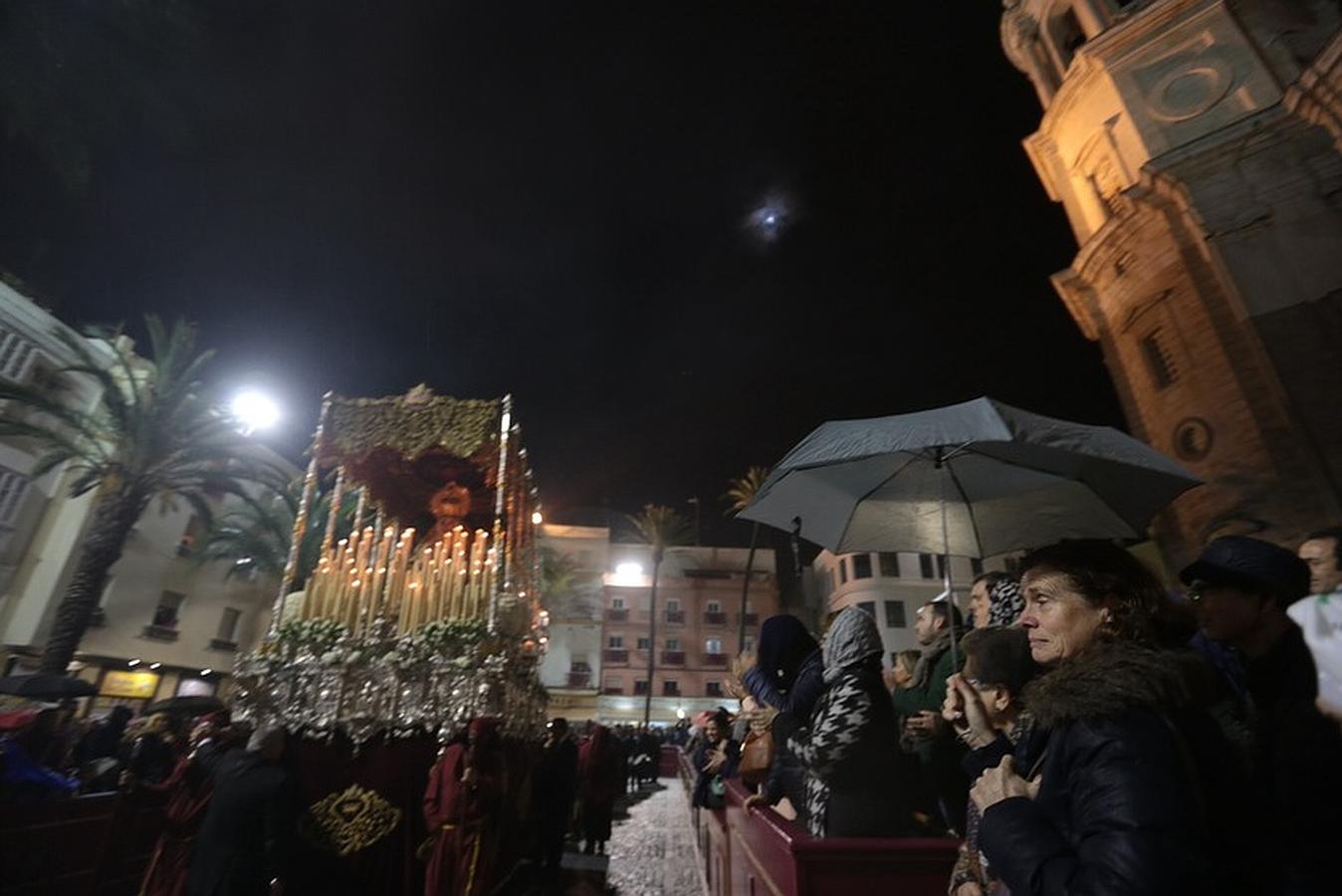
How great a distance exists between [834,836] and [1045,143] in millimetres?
29038

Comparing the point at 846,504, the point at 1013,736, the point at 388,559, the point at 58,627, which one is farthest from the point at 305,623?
the point at 58,627

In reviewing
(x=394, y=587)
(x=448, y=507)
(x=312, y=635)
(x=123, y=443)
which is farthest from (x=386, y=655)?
(x=123, y=443)

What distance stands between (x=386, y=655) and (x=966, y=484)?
6.10 meters

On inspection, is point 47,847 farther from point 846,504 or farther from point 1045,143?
point 1045,143

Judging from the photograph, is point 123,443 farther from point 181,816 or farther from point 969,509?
point 969,509

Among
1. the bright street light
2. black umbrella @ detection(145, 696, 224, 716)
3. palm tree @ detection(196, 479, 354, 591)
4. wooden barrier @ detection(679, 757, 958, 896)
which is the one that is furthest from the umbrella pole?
palm tree @ detection(196, 479, 354, 591)

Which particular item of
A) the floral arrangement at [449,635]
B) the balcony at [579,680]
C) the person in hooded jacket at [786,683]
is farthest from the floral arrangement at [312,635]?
the balcony at [579,680]

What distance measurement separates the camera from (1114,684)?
1.52 m

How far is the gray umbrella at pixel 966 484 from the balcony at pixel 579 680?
39.2m

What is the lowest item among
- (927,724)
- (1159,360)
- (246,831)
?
(246,831)

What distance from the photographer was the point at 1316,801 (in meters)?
1.62

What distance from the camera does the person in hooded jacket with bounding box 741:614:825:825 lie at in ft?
12.6

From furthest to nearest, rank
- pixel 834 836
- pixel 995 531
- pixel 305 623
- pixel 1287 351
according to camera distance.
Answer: pixel 1287 351
pixel 305 623
pixel 995 531
pixel 834 836

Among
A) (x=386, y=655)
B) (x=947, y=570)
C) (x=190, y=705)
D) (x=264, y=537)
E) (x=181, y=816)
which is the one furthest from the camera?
(x=264, y=537)
